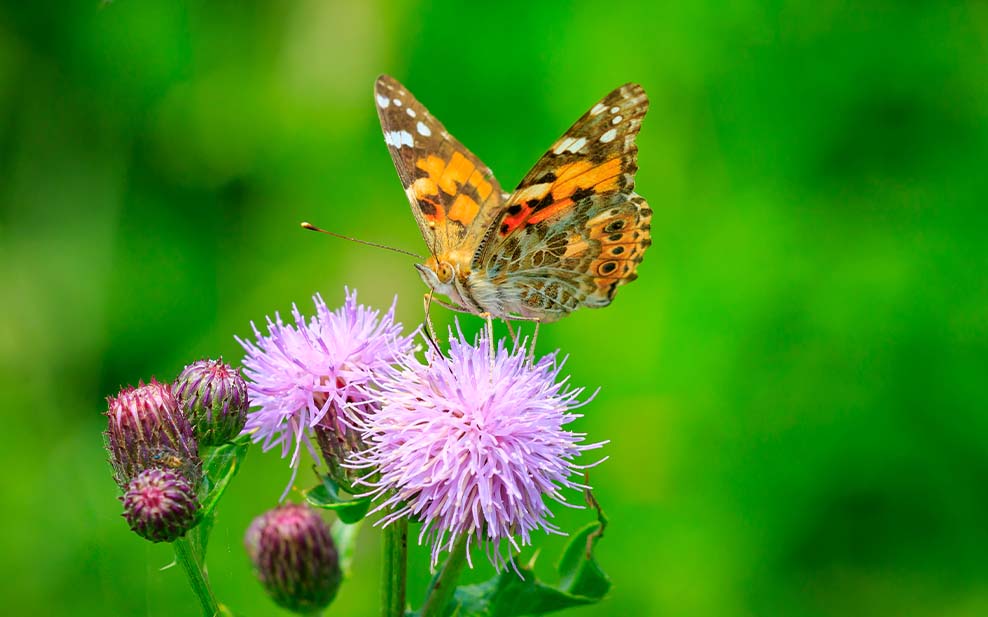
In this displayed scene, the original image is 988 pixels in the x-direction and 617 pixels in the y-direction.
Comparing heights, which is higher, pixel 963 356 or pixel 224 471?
pixel 963 356

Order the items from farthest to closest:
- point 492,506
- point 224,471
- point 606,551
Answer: point 606,551
point 224,471
point 492,506

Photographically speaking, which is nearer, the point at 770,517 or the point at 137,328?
the point at 770,517

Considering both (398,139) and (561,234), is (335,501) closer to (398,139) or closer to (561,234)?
(561,234)

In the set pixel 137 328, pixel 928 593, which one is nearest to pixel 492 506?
pixel 928 593

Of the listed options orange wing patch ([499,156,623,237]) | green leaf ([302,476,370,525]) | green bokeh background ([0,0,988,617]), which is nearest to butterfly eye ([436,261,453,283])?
orange wing patch ([499,156,623,237])

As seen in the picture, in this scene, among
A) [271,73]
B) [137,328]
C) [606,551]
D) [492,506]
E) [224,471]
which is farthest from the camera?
[271,73]

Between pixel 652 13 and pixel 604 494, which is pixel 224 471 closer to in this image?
pixel 604 494
